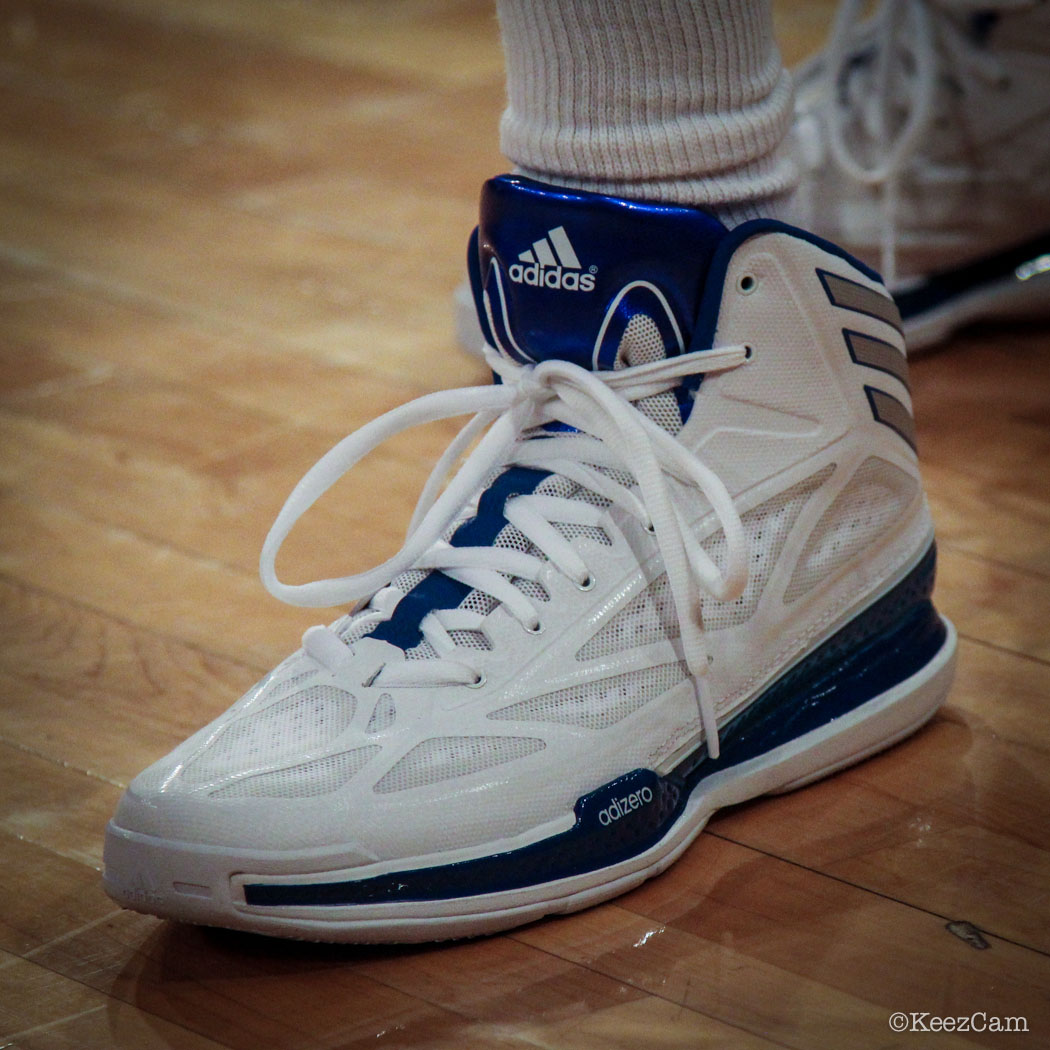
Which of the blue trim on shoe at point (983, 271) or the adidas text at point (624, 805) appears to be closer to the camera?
the adidas text at point (624, 805)

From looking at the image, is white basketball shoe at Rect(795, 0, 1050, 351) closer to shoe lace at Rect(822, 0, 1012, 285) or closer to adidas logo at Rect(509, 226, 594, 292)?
shoe lace at Rect(822, 0, 1012, 285)

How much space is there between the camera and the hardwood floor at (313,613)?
0.63m

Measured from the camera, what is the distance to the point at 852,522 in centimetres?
75

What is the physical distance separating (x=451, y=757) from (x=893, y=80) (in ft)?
3.07

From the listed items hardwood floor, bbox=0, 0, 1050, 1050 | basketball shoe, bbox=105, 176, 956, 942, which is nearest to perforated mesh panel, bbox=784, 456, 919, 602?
basketball shoe, bbox=105, 176, 956, 942

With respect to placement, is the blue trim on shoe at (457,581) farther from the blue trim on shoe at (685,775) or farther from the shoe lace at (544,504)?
the blue trim on shoe at (685,775)

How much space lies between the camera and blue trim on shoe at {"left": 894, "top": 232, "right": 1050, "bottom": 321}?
52.9 inches

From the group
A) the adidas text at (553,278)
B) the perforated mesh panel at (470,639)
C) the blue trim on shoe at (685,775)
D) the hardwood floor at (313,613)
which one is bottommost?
the hardwood floor at (313,613)

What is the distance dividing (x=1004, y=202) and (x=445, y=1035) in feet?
3.27

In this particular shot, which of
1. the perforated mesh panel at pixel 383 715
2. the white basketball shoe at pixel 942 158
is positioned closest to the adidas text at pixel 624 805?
the perforated mesh panel at pixel 383 715

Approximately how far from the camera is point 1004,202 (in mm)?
1323

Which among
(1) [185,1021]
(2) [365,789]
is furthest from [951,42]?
(1) [185,1021]

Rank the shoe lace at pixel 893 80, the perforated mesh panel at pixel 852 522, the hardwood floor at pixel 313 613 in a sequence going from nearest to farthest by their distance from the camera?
the hardwood floor at pixel 313 613 → the perforated mesh panel at pixel 852 522 → the shoe lace at pixel 893 80

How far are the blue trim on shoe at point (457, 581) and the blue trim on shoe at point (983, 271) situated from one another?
29.4 inches
